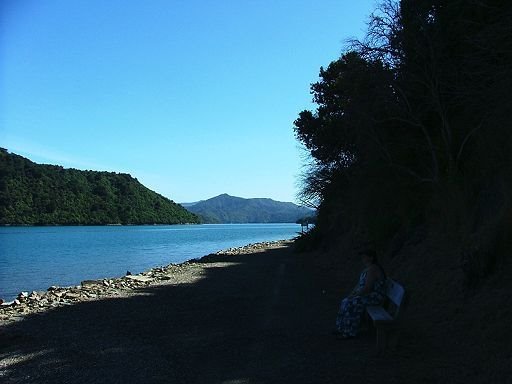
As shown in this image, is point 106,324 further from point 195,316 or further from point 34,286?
point 34,286

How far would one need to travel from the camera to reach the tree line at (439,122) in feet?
27.8

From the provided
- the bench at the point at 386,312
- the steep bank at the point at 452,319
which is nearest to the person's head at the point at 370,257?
the bench at the point at 386,312

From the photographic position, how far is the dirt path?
223 inches

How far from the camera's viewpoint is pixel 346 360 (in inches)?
240

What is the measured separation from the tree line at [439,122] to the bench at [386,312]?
5.82 feet

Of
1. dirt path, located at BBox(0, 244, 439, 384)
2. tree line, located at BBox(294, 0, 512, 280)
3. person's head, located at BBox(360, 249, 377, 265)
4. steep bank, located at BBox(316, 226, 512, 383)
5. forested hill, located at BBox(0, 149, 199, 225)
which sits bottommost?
dirt path, located at BBox(0, 244, 439, 384)

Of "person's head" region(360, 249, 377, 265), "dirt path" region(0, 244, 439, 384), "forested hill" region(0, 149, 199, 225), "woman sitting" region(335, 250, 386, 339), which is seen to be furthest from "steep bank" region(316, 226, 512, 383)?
"forested hill" region(0, 149, 199, 225)

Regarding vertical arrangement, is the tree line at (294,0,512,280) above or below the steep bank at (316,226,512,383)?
above

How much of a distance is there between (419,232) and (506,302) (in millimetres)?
6568

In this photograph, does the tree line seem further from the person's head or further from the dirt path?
the dirt path

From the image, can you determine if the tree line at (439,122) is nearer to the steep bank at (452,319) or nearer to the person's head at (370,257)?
the steep bank at (452,319)

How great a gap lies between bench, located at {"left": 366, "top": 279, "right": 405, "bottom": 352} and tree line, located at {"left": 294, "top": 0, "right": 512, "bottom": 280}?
177 centimetres

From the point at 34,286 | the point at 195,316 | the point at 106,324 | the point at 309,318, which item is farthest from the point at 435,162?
the point at 34,286

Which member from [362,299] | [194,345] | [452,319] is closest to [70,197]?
[194,345]
